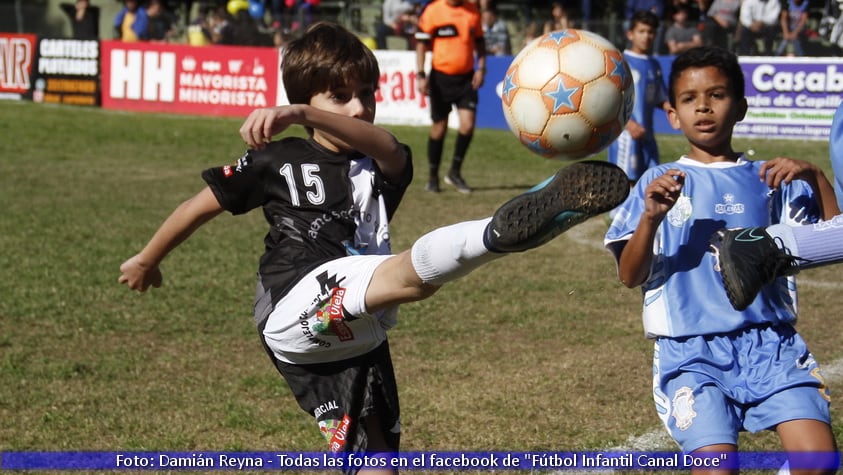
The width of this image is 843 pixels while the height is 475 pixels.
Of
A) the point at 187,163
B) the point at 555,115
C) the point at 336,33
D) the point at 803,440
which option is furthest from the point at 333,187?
the point at 187,163

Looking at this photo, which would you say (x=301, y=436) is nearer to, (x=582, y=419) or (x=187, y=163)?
(x=582, y=419)

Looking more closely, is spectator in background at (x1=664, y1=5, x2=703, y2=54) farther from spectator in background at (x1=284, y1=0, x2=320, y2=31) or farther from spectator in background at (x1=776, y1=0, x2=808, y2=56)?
spectator in background at (x1=284, y1=0, x2=320, y2=31)

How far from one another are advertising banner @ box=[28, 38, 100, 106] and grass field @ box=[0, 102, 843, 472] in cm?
1194

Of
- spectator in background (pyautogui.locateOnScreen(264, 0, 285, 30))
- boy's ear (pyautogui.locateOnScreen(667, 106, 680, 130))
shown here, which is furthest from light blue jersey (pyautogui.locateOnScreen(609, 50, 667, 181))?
spectator in background (pyautogui.locateOnScreen(264, 0, 285, 30))

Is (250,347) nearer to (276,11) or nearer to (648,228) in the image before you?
(648,228)

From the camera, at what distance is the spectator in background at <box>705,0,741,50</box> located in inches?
661

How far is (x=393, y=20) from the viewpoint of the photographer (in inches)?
877

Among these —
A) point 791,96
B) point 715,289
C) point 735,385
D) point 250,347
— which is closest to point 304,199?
point 715,289

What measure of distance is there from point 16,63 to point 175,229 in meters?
21.1

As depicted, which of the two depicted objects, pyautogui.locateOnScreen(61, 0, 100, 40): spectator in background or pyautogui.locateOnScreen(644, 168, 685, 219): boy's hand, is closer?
pyautogui.locateOnScreen(644, 168, 685, 219): boy's hand

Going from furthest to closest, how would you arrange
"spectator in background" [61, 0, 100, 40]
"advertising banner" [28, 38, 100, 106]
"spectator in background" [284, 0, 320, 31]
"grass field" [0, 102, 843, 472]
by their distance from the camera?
1. "spectator in background" [61, 0, 100, 40]
2. "spectator in background" [284, 0, 320, 31]
3. "advertising banner" [28, 38, 100, 106]
4. "grass field" [0, 102, 843, 472]

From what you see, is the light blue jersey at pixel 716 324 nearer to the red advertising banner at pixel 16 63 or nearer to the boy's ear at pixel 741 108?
the boy's ear at pixel 741 108

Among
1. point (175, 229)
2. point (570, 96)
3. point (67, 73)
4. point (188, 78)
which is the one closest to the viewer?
point (175, 229)

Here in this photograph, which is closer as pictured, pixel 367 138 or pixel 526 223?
pixel 526 223
